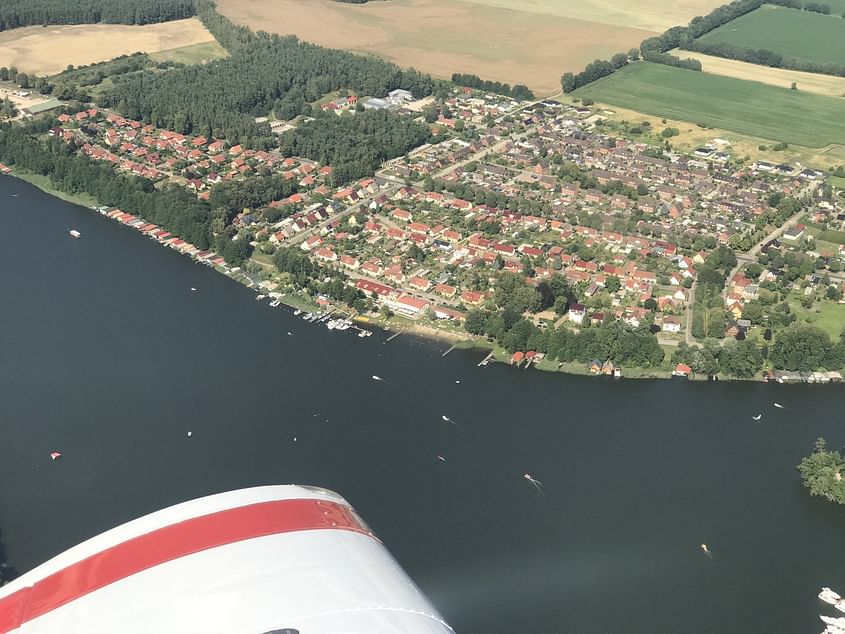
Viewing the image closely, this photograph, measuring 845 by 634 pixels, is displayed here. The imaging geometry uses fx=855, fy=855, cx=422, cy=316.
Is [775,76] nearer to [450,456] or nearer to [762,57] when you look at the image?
[762,57]

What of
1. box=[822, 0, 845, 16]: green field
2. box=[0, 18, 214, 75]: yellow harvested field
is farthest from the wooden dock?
box=[822, 0, 845, 16]: green field

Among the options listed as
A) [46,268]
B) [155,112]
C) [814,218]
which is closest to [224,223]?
[46,268]

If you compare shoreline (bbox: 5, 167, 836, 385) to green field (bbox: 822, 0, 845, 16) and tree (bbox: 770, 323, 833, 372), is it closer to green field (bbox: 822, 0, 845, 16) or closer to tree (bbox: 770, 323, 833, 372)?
tree (bbox: 770, 323, 833, 372)

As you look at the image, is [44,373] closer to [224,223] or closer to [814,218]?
[224,223]

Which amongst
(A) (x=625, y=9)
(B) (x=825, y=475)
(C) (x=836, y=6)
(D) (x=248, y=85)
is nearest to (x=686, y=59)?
(A) (x=625, y=9)

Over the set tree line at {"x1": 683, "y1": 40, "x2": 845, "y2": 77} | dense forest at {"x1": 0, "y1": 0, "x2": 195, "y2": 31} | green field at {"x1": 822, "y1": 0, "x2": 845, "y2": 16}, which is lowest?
dense forest at {"x1": 0, "y1": 0, "x2": 195, "y2": 31}

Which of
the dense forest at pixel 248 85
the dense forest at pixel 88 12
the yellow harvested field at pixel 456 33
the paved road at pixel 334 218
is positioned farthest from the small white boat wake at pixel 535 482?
the dense forest at pixel 88 12

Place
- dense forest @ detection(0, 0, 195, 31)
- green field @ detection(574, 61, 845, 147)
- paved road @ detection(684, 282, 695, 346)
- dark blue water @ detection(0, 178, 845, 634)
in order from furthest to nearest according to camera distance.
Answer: dense forest @ detection(0, 0, 195, 31)
green field @ detection(574, 61, 845, 147)
paved road @ detection(684, 282, 695, 346)
dark blue water @ detection(0, 178, 845, 634)
